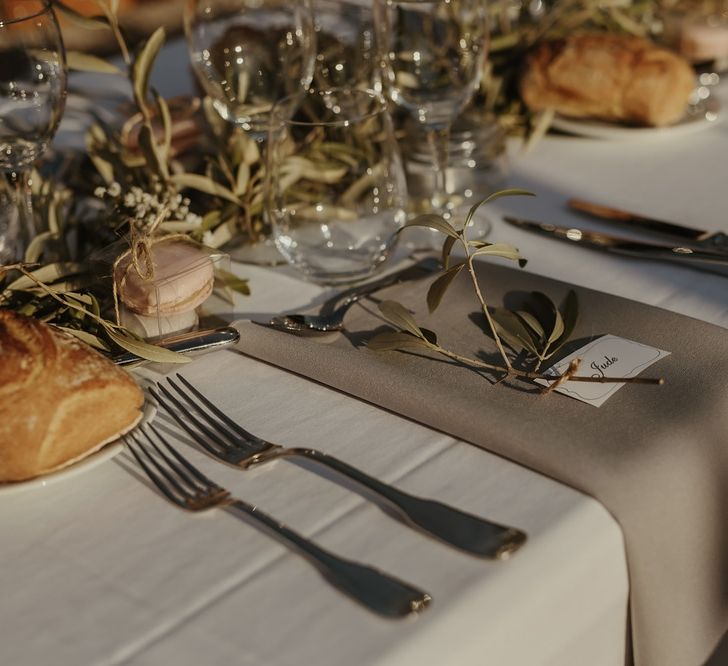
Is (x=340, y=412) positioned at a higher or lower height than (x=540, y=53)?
lower

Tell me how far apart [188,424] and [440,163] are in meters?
0.61

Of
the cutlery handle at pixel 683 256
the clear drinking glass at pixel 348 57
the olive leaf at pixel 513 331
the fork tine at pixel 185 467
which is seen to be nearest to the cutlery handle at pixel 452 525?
the fork tine at pixel 185 467

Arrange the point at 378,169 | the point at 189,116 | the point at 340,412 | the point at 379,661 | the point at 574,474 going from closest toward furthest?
the point at 379,661 < the point at 574,474 < the point at 340,412 < the point at 378,169 < the point at 189,116

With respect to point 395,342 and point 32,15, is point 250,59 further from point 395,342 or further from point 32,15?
point 395,342

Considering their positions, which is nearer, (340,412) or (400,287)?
(340,412)

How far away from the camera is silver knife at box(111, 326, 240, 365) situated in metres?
0.98

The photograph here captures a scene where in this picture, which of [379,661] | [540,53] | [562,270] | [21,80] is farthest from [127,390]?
[540,53]

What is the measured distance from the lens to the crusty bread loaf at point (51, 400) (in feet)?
2.60

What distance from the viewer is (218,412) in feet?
2.95

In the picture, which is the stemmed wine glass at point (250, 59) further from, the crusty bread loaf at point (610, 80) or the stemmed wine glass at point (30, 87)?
the crusty bread loaf at point (610, 80)

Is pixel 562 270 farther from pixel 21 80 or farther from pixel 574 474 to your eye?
pixel 21 80

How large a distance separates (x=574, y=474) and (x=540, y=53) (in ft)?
3.45

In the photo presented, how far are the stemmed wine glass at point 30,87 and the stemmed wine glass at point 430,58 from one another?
42 centimetres

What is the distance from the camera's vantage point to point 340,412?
909 mm
